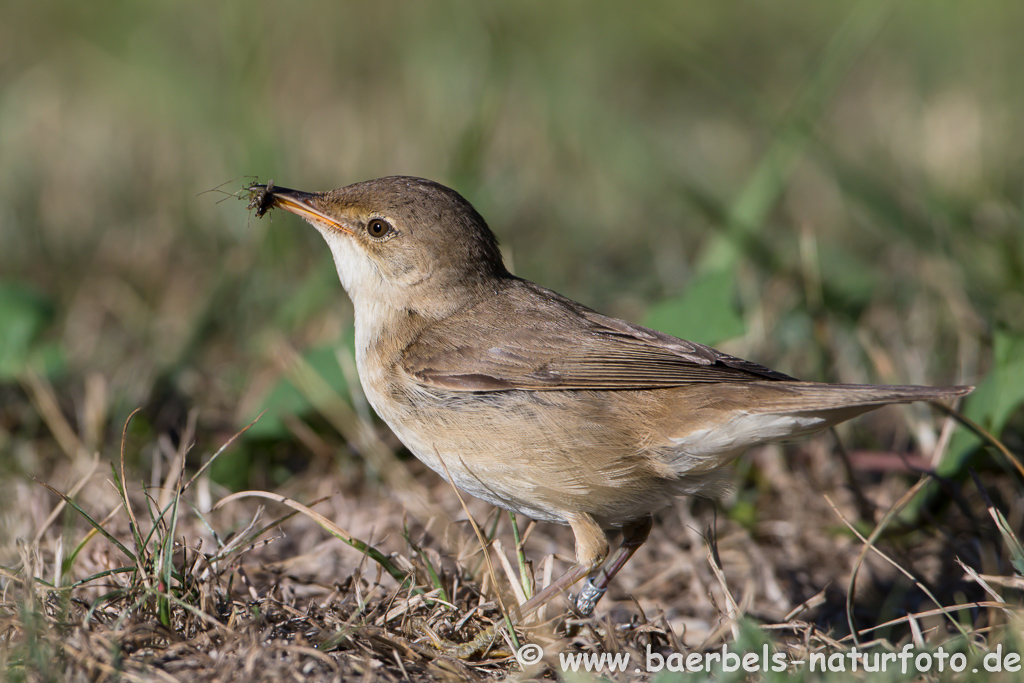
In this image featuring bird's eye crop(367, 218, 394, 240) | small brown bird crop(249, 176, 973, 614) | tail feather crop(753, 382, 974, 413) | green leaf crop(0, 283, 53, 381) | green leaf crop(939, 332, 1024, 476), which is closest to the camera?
tail feather crop(753, 382, 974, 413)

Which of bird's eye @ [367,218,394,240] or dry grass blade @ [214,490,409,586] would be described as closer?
dry grass blade @ [214,490,409,586]

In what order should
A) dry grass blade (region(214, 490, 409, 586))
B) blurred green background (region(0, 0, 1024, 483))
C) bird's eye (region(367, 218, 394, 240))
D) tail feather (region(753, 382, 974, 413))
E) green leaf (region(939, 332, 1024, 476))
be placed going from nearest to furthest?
tail feather (region(753, 382, 974, 413))
dry grass blade (region(214, 490, 409, 586))
green leaf (region(939, 332, 1024, 476))
bird's eye (region(367, 218, 394, 240))
blurred green background (region(0, 0, 1024, 483))

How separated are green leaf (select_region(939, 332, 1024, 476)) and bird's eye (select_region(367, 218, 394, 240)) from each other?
2.63 m

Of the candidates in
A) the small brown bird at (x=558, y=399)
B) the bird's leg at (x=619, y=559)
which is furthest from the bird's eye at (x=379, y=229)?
the bird's leg at (x=619, y=559)

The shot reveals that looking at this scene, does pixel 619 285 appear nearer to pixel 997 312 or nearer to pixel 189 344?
pixel 997 312

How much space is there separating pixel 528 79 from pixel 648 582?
6637 mm

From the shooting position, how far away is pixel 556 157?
8641 mm

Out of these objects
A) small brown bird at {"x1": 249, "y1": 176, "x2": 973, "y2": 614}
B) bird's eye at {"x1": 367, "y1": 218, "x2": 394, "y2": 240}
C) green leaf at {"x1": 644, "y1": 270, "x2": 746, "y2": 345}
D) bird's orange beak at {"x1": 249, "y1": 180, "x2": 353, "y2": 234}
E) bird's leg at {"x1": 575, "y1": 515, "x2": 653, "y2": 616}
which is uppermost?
bird's orange beak at {"x1": 249, "y1": 180, "x2": 353, "y2": 234}

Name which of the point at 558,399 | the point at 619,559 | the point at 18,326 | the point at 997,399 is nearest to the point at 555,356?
the point at 558,399

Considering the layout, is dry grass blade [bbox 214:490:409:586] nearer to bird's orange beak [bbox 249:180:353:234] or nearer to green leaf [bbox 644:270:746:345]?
bird's orange beak [bbox 249:180:353:234]

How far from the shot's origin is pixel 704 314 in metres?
4.50

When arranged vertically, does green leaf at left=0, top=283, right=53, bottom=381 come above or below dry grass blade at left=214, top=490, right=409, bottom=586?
above

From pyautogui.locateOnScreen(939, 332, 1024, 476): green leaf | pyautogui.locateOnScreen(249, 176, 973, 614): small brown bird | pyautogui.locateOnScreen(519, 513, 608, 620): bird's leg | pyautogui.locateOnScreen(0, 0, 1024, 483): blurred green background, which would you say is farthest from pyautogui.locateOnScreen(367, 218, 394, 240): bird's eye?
pyautogui.locateOnScreen(939, 332, 1024, 476): green leaf

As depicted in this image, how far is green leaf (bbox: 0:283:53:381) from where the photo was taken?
4.79 meters
